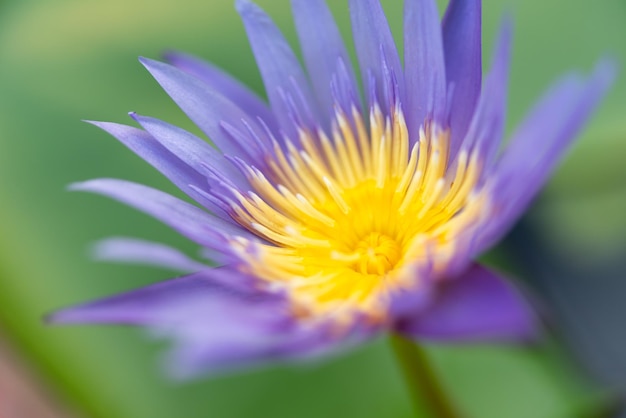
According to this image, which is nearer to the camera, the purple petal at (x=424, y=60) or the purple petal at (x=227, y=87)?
the purple petal at (x=424, y=60)

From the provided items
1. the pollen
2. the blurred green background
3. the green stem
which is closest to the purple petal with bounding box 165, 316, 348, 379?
the pollen

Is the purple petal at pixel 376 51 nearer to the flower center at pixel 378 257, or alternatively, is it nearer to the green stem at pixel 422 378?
the flower center at pixel 378 257

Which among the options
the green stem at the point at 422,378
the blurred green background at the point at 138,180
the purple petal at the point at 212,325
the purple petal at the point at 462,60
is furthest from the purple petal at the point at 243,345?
the blurred green background at the point at 138,180

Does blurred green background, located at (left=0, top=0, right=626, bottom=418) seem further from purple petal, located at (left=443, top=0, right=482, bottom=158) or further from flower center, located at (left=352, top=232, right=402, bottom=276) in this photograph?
purple petal, located at (left=443, top=0, right=482, bottom=158)

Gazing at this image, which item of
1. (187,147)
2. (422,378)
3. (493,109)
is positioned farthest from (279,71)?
(422,378)

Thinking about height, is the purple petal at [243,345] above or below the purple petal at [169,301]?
below

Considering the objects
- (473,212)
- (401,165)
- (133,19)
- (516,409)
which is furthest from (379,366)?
(133,19)

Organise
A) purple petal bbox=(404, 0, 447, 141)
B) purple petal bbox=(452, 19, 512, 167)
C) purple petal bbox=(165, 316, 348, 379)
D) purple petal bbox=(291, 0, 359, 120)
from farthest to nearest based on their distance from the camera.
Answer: purple petal bbox=(291, 0, 359, 120), purple petal bbox=(404, 0, 447, 141), purple petal bbox=(452, 19, 512, 167), purple petal bbox=(165, 316, 348, 379)
